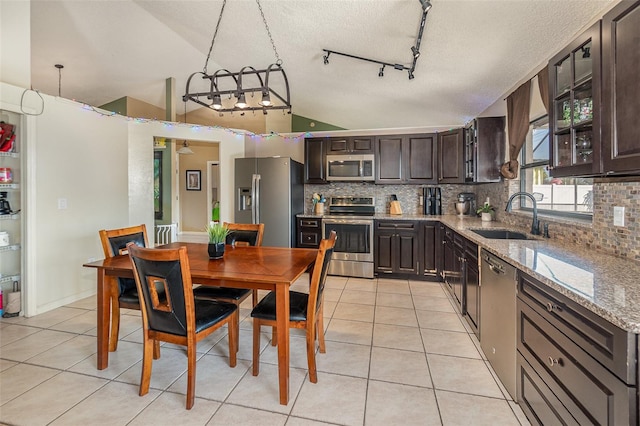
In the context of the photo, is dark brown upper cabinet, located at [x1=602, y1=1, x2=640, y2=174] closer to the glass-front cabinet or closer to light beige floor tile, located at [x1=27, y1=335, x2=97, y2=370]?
the glass-front cabinet

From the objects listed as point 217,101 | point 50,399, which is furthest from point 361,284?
point 50,399

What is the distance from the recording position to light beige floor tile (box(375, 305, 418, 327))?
2.92m

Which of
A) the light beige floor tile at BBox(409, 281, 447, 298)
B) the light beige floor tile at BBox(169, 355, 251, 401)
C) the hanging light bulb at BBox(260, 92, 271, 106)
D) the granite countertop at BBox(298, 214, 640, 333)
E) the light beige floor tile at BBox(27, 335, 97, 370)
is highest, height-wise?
the hanging light bulb at BBox(260, 92, 271, 106)

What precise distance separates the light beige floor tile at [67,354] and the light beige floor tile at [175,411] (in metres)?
0.93

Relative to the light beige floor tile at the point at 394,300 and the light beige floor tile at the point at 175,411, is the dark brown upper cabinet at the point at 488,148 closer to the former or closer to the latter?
the light beige floor tile at the point at 394,300

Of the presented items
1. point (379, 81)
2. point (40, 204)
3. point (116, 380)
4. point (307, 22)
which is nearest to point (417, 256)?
point (379, 81)

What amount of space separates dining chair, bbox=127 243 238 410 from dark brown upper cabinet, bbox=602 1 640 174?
2.12m

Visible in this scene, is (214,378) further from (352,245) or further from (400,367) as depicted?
(352,245)

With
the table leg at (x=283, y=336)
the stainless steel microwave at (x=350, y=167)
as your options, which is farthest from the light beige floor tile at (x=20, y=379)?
the stainless steel microwave at (x=350, y=167)

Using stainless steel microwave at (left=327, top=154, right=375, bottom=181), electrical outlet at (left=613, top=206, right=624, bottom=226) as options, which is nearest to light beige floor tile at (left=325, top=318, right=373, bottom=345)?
electrical outlet at (left=613, top=206, right=624, bottom=226)

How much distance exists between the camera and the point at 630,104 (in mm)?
1273

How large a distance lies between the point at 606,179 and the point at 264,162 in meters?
3.78

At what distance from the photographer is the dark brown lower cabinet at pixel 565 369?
3.20 ft

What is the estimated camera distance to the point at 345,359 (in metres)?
2.27
